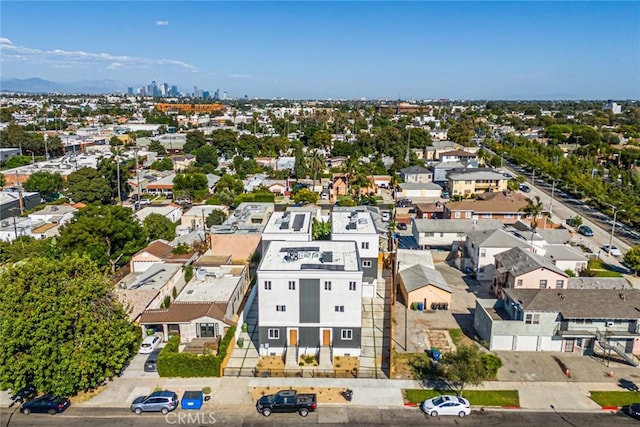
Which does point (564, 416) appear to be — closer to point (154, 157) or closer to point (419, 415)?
point (419, 415)

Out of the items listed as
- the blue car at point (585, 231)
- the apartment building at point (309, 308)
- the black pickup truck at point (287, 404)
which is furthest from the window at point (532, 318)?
the blue car at point (585, 231)

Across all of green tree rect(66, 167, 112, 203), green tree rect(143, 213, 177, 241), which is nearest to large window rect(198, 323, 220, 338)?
green tree rect(143, 213, 177, 241)

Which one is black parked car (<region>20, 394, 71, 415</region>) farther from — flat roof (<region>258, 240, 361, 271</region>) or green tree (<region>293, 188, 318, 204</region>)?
green tree (<region>293, 188, 318, 204</region>)

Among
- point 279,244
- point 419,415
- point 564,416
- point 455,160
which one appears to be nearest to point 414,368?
point 419,415

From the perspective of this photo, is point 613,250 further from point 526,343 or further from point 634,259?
point 526,343

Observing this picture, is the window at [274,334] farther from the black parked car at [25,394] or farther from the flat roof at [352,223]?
the black parked car at [25,394]

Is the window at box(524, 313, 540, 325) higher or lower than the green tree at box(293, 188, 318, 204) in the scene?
lower
